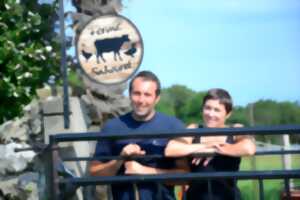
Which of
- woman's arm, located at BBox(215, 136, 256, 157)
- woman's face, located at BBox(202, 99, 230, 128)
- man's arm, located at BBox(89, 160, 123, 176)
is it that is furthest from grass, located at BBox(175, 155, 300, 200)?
man's arm, located at BBox(89, 160, 123, 176)

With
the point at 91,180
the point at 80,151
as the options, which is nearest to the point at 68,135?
the point at 91,180

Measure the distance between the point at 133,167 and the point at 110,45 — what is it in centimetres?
517

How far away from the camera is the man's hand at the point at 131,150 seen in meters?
3.91

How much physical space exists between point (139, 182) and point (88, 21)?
5831 mm

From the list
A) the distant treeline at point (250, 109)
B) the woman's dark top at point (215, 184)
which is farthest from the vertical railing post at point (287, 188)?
the distant treeline at point (250, 109)

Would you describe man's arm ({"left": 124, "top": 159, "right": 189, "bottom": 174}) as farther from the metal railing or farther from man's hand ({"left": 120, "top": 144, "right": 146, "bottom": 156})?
the metal railing

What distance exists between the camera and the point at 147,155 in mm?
3939

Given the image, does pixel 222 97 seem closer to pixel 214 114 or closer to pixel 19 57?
pixel 214 114

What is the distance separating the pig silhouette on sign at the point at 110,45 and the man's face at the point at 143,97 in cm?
483

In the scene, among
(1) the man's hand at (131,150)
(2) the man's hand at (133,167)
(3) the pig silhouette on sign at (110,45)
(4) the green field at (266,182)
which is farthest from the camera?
(3) the pig silhouette on sign at (110,45)

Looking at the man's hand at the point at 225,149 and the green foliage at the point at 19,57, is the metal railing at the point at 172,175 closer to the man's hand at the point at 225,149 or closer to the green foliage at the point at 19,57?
the man's hand at the point at 225,149

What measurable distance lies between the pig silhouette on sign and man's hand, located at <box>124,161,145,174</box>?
202 inches

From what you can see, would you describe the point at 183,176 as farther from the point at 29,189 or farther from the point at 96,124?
the point at 96,124

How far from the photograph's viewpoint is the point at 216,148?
13.1ft
